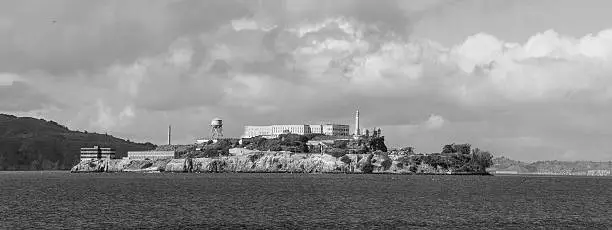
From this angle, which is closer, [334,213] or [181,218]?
[181,218]

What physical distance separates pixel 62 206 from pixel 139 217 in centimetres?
2535

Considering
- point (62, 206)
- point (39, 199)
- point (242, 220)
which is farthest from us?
point (39, 199)

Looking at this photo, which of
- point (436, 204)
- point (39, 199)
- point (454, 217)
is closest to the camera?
point (454, 217)

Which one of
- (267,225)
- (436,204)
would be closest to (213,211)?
(267,225)

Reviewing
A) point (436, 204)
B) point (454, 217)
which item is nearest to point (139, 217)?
point (454, 217)

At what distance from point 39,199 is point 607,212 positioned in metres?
101

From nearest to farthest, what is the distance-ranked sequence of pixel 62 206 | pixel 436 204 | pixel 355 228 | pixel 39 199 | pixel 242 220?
pixel 355 228, pixel 242 220, pixel 62 206, pixel 436 204, pixel 39 199

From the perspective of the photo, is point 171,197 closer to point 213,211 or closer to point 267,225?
point 213,211

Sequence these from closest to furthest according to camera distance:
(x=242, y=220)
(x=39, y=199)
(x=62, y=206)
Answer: (x=242, y=220)
(x=62, y=206)
(x=39, y=199)

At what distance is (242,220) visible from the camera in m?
99.6

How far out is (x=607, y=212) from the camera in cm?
12225

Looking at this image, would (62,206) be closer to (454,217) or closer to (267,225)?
(267,225)

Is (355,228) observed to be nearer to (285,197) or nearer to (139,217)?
(139,217)

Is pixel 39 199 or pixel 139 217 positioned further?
pixel 39 199
